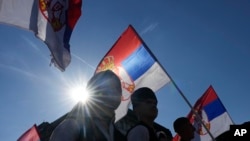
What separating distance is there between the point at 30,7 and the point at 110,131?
3.82 m

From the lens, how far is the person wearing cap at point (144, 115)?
2.94 metres

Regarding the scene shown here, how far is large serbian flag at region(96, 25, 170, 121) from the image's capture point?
7.61 meters

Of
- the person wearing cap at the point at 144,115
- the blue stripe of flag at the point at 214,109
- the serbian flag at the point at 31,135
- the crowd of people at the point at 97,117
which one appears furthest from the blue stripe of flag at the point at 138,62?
the serbian flag at the point at 31,135

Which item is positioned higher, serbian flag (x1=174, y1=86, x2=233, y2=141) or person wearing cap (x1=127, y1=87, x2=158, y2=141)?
person wearing cap (x1=127, y1=87, x2=158, y2=141)

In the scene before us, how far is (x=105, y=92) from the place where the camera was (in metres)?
2.19

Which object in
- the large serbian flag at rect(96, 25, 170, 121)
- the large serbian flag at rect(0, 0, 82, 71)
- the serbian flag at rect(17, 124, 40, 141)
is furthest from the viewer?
the serbian flag at rect(17, 124, 40, 141)

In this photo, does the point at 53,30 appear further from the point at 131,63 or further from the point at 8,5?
the point at 131,63

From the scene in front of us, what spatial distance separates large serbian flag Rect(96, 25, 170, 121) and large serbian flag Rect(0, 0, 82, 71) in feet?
6.92

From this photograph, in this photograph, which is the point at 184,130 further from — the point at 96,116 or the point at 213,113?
the point at 213,113

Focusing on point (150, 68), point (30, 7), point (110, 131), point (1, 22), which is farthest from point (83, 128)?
point (150, 68)

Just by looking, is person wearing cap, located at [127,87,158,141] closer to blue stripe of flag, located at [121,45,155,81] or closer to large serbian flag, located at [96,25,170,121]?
large serbian flag, located at [96,25,170,121]

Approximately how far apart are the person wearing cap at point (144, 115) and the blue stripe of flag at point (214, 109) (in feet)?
22.7

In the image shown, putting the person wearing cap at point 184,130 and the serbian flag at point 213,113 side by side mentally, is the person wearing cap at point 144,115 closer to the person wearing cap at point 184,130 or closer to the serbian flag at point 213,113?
the person wearing cap at point 184,130

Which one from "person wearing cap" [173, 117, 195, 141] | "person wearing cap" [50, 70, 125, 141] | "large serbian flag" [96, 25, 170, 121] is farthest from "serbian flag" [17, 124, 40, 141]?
"person wearing cap" [50, 70, 125, 141]
